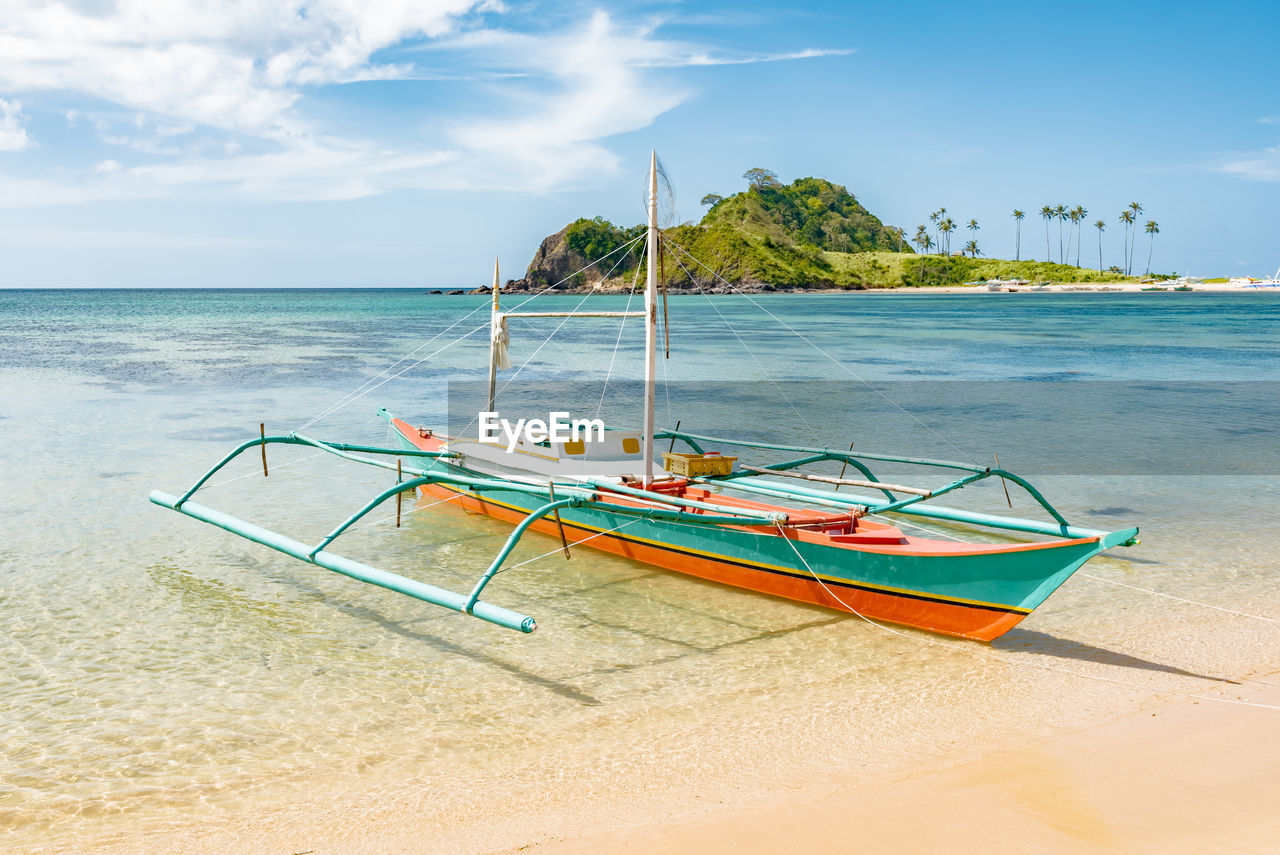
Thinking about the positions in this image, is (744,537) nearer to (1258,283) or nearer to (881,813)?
(881,813)

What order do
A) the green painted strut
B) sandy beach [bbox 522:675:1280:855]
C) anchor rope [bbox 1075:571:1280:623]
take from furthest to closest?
anchor rope [bbox 1075:571:1280:623] < the green painted strut < sandy beach [bbox 522:675:1280:855]

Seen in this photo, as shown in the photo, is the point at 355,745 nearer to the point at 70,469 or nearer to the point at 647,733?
the point at 647,733

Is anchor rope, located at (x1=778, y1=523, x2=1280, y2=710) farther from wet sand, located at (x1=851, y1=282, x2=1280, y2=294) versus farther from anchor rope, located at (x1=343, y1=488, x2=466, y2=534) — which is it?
wet sand, located at (x1=851, y1=282, x2=1280, y2=294)

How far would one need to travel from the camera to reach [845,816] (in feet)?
18.0

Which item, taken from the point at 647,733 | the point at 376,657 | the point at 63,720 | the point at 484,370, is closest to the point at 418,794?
the point at 647,733

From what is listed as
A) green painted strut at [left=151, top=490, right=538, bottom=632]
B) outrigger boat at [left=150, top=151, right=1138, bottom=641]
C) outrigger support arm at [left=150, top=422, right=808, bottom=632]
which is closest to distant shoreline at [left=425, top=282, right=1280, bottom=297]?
outrigger boat at [left=150, top=151, right=1138, bottom=641]

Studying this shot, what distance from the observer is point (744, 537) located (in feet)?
31.7

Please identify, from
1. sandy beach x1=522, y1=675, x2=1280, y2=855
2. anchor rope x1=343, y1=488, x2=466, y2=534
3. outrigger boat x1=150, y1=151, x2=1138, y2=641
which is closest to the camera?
sandy beach x1=522, y1=675, x2=1280, y2=855

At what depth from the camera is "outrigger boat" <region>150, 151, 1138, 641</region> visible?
791 centimetres

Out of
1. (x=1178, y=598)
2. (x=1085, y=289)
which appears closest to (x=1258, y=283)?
(x=1085, y=289)

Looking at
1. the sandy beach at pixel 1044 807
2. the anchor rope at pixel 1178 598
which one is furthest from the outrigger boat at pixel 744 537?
the sandy beach at pixel 1044 807

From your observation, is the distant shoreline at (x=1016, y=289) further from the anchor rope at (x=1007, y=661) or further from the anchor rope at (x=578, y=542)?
the anchor rope at (x=1007, y=661)

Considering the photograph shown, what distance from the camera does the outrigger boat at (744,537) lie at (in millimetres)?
7910

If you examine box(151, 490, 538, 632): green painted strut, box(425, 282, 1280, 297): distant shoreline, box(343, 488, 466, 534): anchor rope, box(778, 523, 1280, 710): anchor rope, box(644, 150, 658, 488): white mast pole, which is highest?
box(425, 282, 1280, 297): distant shoreline
